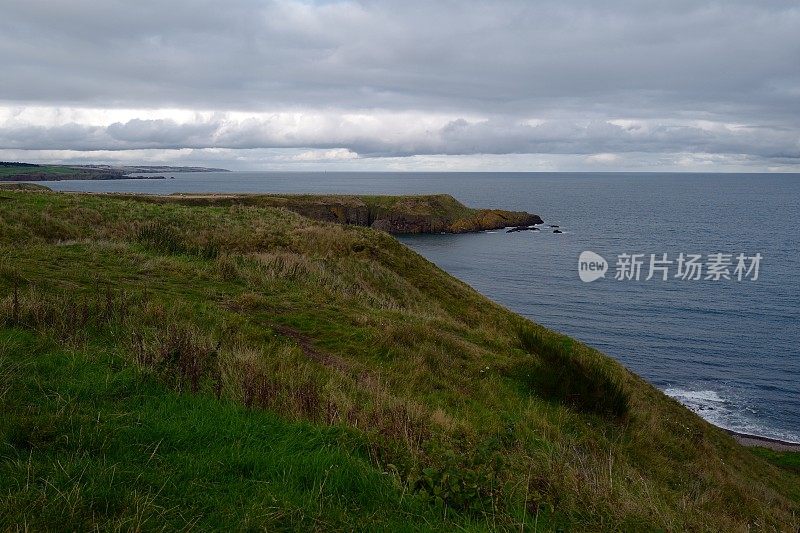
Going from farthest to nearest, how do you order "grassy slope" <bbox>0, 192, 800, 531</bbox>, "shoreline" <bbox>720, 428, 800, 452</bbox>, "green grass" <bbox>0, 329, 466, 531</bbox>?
1. "shoreline" <bbox>720, 428, 800, 452</bbox>
2. "grassy slope" <bbox>0, 192, 800, 531</bbox>
3. "green grass" <bbox>0, 329, 466, 531</bbox>

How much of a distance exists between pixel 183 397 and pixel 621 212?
422 ft

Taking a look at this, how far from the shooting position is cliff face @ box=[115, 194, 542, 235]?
9031cm

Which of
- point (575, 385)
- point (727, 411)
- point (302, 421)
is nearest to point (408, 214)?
point (727, 411)

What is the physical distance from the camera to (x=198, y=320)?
1050 centimetres

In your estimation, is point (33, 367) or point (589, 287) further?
point (589, 287)

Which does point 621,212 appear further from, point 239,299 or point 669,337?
point 239,299

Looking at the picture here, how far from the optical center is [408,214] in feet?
318

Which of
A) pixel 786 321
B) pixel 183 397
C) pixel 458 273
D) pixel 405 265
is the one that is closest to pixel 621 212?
pixel 458 273

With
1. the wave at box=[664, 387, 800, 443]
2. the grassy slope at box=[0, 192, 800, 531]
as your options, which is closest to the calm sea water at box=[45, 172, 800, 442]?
the wave at box=[664, 387, 800, 443]

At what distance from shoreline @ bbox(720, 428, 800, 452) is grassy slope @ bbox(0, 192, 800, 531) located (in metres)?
8.12

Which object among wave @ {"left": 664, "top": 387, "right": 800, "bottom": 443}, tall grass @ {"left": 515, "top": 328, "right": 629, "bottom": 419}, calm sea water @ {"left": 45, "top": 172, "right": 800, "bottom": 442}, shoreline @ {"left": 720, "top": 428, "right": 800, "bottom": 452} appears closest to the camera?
tall grass @ {"left": 515, "top": 328, "right": 629, "bottom": 419}

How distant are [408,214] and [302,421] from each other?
9142cm

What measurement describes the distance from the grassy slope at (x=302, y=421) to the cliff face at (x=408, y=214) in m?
73.5

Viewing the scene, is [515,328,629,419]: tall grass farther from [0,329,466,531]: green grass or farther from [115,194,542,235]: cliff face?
[115,194,542,235]: cliff face
